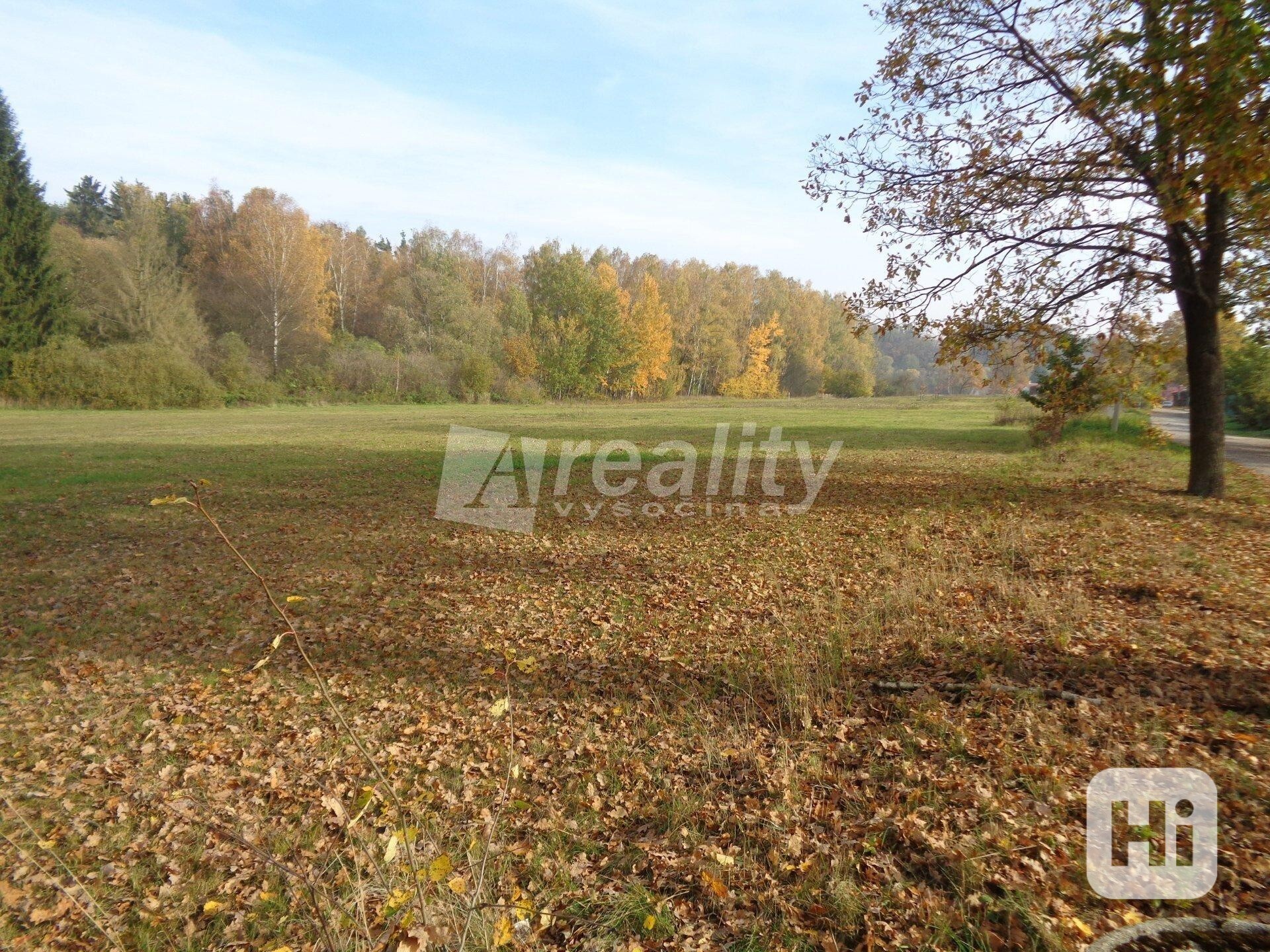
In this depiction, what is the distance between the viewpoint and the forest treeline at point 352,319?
40938mm

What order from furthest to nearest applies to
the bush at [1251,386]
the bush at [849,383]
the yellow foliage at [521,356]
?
the bush at [849,383]
the yellow foliage at [521,356]
the bush at [1251,386]

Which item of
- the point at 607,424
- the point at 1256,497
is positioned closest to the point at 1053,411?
the point at 1256,497

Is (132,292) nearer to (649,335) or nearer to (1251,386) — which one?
(649,335)

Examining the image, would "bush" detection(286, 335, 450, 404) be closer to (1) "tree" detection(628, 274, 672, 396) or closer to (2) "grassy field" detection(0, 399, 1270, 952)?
(1) "tree" detection(628, 274, 672, 396)

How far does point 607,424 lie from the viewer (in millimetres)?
36625

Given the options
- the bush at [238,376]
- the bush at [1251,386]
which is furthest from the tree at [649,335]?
the bush at [1251,386]

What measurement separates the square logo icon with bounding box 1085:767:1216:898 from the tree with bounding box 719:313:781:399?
76.4 meters

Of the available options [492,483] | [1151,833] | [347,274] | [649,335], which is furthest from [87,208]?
[1151,833]

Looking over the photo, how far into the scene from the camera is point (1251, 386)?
29.5 m

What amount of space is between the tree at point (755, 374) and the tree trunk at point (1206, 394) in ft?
222

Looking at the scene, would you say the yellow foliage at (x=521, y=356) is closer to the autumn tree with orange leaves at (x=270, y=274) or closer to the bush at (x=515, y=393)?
the bush at (x=515, y=393)

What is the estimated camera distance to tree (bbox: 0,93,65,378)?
37781 millimetres

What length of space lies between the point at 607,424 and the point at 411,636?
29.1 m

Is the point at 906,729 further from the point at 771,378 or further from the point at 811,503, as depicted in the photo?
the point at 771,378
